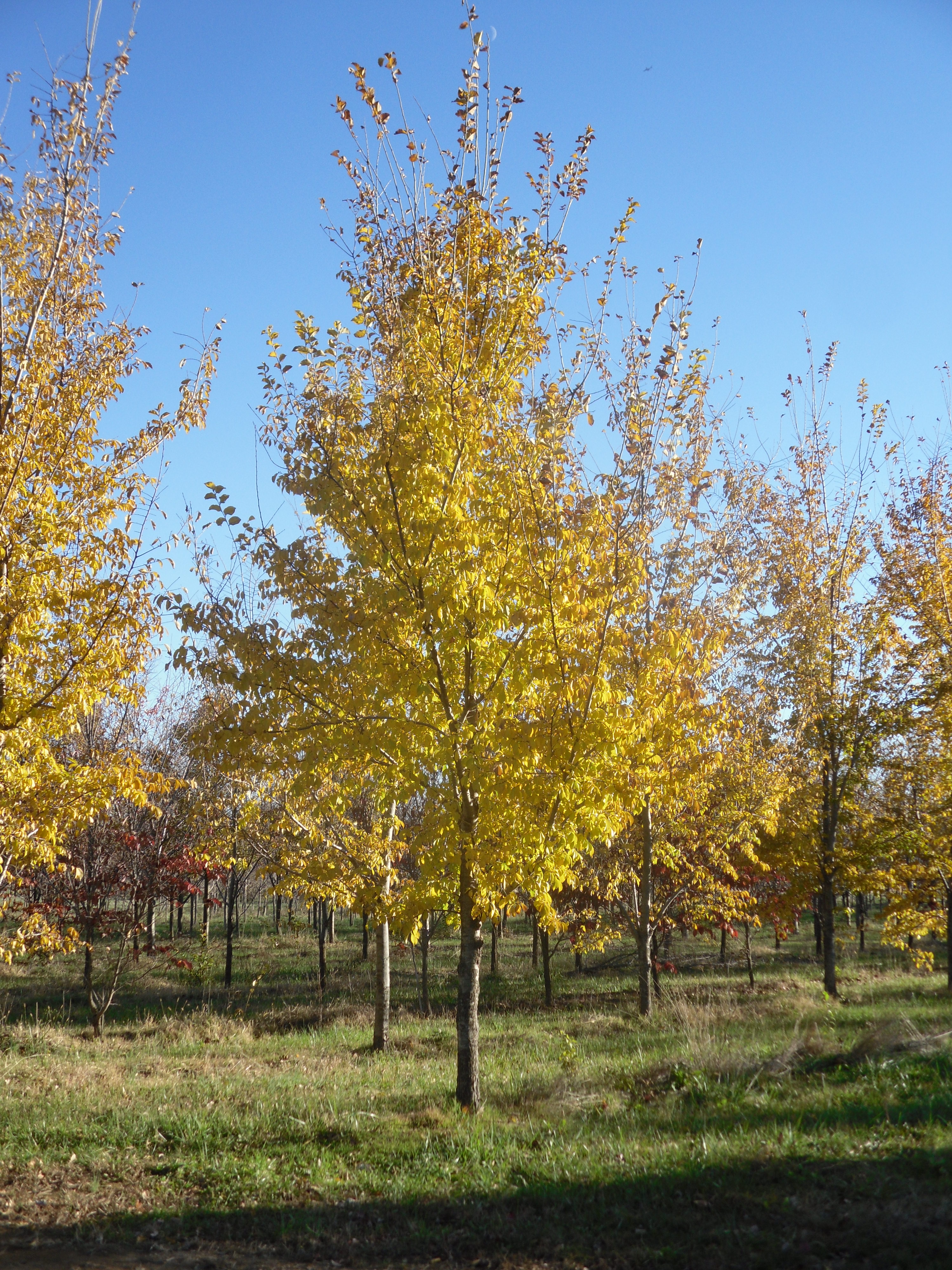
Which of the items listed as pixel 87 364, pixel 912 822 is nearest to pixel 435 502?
pixel 87 364

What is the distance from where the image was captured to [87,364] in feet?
24.1

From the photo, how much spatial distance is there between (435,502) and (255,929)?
30200 millimetres

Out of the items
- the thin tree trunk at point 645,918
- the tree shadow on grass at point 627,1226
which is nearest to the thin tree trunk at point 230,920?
the thin tree trunk at point 645,918

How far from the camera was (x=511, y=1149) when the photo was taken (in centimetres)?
576

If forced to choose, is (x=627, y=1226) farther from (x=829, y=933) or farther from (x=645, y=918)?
(x=829, y=933)

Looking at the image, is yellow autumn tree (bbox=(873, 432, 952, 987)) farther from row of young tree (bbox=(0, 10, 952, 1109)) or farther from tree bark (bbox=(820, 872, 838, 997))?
row of young tree (bbox=(0, 10, 952, 1109))

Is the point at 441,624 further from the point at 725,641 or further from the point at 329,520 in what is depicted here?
the point at 725,641

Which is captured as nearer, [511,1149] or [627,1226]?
[627,1226]

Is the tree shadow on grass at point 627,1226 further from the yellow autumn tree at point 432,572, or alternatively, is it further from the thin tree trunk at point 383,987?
the thin tree trunk at point 383,987

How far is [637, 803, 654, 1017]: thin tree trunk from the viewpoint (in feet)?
38.7

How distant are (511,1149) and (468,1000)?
126cm

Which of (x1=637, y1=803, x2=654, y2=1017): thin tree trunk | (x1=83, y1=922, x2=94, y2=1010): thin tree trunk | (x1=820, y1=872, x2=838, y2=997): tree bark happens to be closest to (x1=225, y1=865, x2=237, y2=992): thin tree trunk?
(x1=83, y1=922, x2=94, y2=1010): thin tree trunk

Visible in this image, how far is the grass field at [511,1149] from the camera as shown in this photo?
4.36m

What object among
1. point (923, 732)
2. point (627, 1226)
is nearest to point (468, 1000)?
point (627, 1226)
